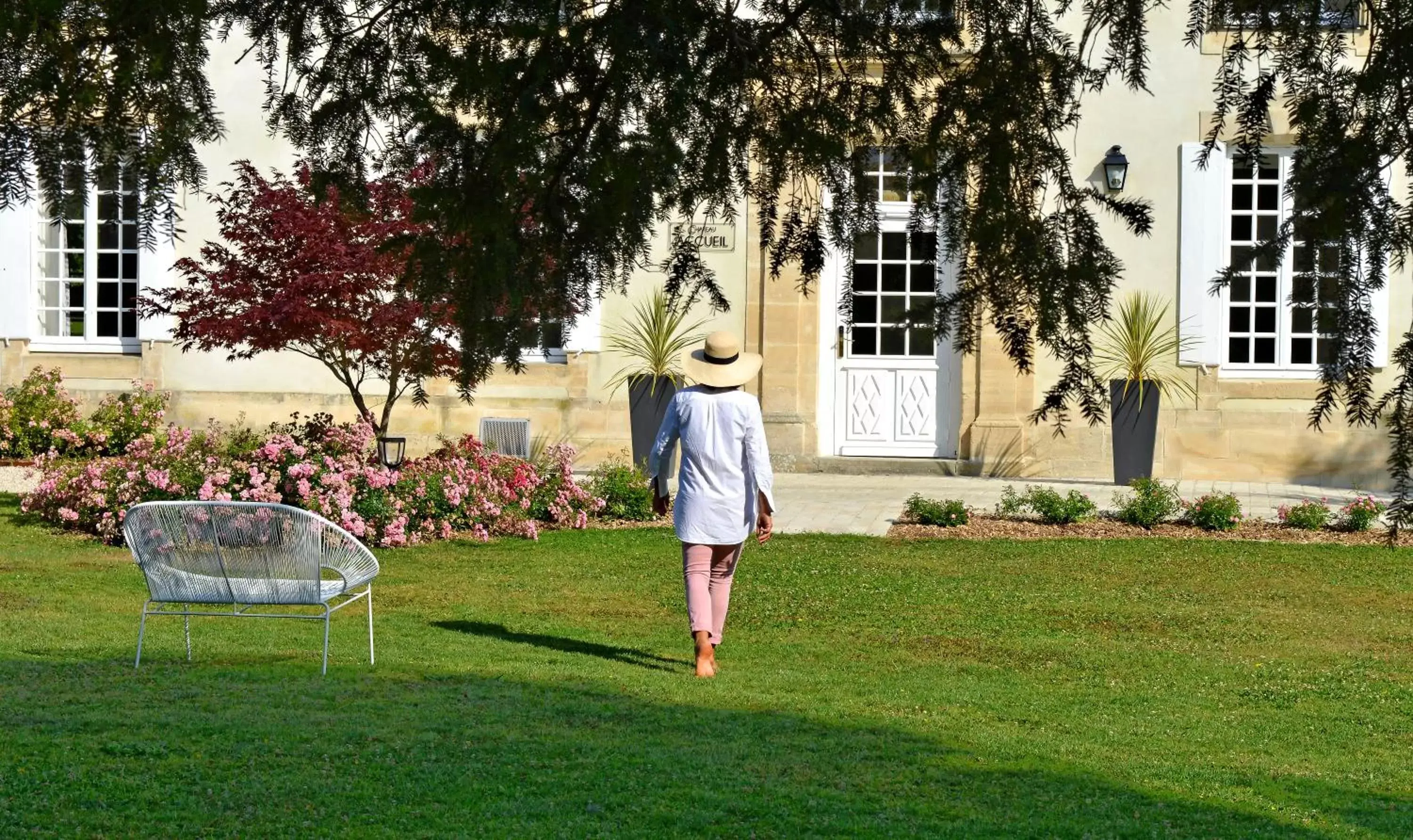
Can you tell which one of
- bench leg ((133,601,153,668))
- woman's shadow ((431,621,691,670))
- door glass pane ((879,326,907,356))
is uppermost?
door glass pane ((879,326,907,356))

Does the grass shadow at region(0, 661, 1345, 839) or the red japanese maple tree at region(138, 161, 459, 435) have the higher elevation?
the red japanese maple tree at region(138, 161, 459, 435)

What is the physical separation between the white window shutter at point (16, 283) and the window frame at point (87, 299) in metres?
0.03

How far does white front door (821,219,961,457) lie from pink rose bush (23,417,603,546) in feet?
15.3

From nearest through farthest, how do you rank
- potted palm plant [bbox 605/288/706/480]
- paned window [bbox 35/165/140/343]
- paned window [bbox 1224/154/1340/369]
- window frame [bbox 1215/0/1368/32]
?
window frame [bbox 1215/0/1368/32] < potted palm plant [bbox 605/288/706/480] < paned window [bbox 1224/154/1340/369] < paned window [bbox 35/165/140/343]

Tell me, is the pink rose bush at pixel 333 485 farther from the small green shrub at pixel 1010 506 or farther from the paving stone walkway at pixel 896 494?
the small green shrub at pixel 1010 506

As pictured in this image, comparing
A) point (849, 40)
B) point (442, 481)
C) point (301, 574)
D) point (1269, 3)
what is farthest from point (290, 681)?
point (442, 481)

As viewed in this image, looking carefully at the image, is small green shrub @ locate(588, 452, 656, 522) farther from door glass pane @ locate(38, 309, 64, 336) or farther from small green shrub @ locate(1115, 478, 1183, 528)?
door glass pane @ locate(38, 309, 64, 336)

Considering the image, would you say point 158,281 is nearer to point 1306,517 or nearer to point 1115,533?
point 1115,533

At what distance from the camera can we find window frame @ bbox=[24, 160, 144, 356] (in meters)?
18.0

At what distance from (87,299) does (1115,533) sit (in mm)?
10694

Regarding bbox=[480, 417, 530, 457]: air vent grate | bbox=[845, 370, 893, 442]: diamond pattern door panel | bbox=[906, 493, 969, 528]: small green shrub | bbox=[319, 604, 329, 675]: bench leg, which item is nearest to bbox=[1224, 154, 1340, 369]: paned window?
bbox=[845, 370, 893, 442]: diamond pattern door panel

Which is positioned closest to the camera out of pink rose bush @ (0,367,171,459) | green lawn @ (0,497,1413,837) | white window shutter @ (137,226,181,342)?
green lawn @ (0,497,1413,837)

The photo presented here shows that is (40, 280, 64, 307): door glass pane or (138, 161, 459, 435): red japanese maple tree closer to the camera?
(138, 161, 459, 435): red japanese maple tree

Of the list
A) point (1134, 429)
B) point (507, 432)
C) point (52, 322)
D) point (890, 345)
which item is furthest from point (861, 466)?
point (52, 322)
